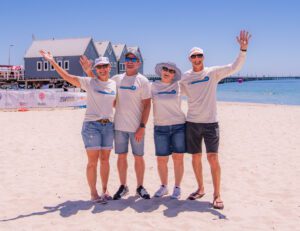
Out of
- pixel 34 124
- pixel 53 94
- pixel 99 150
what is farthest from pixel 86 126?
pixel 53 94

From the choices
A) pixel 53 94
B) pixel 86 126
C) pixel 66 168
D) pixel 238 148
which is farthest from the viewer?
pixel 53 94

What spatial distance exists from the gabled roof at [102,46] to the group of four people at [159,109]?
50143 mm

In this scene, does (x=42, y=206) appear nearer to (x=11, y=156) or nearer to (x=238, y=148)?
(x=11, y=156)

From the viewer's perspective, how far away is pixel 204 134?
4934mm

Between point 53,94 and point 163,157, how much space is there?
18.7 m

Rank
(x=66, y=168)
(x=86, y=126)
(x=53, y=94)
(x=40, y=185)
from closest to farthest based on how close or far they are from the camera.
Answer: (x=86, y=126), (x=40, y=185), (x=66, y=168), (x=53, y=94)

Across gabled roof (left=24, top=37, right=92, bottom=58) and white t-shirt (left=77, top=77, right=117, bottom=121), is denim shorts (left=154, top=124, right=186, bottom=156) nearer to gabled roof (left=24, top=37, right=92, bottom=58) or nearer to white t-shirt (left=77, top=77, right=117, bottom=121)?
white t-shirt (left=77, top=77, right=117, bottom=121)

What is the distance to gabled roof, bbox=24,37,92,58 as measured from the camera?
5031 cm

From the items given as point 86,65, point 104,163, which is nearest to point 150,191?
point 104,163

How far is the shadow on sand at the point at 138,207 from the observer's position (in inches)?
187

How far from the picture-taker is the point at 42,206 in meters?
5.08

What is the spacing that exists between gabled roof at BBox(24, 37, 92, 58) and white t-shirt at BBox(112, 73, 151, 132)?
45.7 metres

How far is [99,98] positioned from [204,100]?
4.67 ft

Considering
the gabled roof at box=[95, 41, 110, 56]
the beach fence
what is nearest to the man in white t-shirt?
the beach fence
